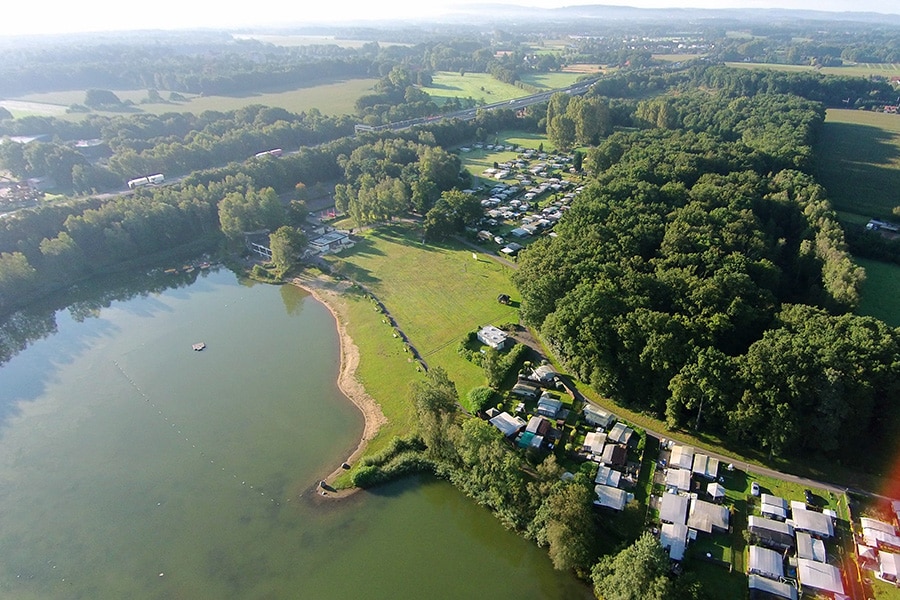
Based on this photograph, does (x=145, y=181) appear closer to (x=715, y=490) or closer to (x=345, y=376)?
(x=345, y=376)

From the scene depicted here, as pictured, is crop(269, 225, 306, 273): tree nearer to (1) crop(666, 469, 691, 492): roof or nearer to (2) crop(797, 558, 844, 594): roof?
(1) crop(666, 469, 691, 492): roof

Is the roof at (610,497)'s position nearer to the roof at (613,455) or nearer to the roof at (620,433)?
the roof at (613,455)

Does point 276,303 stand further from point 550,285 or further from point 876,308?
point 876,308

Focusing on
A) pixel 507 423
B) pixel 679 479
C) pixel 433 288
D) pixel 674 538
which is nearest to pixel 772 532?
pixel 679 479

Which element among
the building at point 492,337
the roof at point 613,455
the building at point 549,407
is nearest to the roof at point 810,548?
the roof at point 613,455

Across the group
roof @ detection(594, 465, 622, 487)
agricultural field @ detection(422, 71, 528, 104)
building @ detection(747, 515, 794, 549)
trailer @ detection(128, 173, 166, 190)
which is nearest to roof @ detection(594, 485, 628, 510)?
roof @ detection(594, 465, 622, 487)

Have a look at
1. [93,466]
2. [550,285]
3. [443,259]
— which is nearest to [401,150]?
[443,259]

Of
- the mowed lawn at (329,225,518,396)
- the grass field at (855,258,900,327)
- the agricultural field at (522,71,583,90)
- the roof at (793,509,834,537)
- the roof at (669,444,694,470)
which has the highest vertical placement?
the agricultural field at (522,71,583,90)
